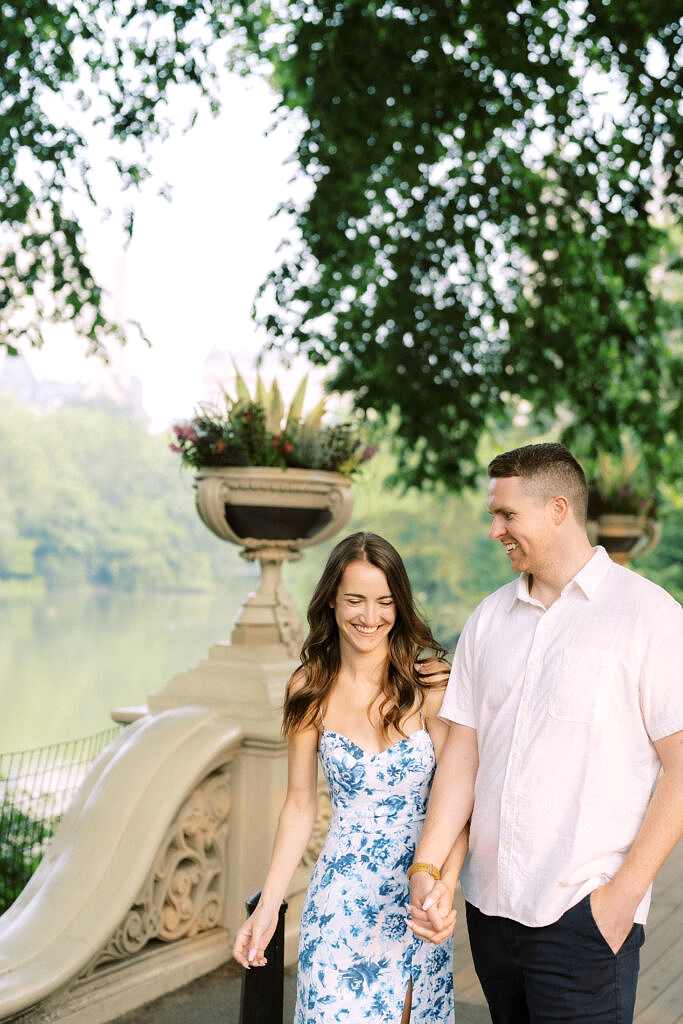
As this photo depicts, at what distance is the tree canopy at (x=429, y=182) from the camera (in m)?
7.25

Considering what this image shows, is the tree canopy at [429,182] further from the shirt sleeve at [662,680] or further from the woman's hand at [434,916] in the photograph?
the woman's hand at [434,916]

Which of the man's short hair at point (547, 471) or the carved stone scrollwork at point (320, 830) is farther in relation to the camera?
the carved stone scrollwork at point (320, 830)

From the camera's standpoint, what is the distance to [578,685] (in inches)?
78.2

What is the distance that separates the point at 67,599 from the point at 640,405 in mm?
29914

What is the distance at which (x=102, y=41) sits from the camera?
739 centimetres

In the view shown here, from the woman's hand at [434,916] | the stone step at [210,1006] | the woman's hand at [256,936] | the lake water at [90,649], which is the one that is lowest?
the lake water at [90,649]

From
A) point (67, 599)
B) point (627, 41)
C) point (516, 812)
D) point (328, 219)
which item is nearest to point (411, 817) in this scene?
point (516, 812)

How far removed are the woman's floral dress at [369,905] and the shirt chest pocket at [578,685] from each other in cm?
52

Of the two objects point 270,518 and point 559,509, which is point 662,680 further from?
point 270,518

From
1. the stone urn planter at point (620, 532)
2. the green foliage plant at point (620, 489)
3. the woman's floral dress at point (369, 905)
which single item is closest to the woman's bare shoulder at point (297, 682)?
the woman's floral dress at point (369, 905)

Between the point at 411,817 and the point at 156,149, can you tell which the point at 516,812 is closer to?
the point at 411,817

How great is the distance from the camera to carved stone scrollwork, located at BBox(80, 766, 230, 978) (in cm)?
341

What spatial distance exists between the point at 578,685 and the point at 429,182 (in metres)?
7.37

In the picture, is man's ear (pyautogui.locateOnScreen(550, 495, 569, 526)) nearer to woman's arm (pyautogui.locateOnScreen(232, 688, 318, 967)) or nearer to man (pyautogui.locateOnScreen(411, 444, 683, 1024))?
man (pyautogui.locateOnScreen(411, 444, 683, 1024))
